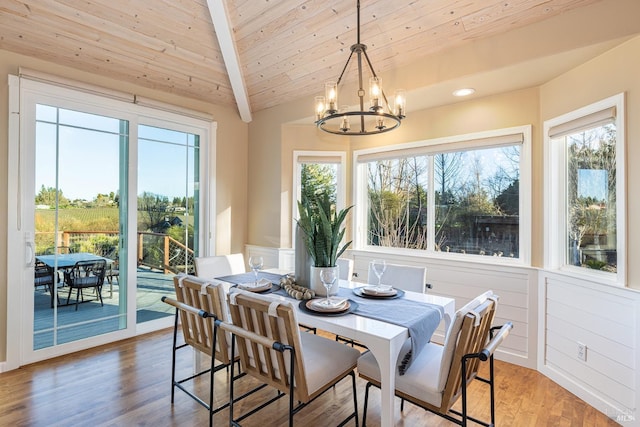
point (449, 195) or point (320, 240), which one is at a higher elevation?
point (449, 195)

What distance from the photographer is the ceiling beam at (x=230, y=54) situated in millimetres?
3094

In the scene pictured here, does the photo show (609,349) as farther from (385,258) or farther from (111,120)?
(111,120)

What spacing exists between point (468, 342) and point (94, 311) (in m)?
3.45

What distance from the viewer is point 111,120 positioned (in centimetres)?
344

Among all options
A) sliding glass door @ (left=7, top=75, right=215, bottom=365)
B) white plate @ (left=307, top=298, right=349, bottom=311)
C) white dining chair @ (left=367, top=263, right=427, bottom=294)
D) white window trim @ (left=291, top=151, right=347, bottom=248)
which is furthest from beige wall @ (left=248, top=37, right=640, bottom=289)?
white plate @ (left=307, top=298, right=349, bottom=311)

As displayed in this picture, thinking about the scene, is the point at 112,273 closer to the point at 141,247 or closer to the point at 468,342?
the point at 141,247

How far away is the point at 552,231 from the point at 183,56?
3823 millimetres

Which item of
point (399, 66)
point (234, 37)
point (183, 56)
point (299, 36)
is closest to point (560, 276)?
point (399, 66)

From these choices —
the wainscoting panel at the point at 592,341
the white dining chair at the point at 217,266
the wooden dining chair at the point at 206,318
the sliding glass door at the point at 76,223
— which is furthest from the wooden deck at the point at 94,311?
the wainscoting panel at the point at 592,341

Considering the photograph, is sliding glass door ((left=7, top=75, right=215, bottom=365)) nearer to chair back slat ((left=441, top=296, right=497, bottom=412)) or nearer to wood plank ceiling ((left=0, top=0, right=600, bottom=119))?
wood plank ceiling ((left=0, top=0, right=600, bottom=119))

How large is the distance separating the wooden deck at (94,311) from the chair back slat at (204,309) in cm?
165

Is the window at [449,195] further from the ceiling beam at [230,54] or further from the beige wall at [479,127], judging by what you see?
the ceiling beam at [230,54]

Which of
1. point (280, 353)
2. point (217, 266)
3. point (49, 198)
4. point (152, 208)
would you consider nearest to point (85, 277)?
point (49, 198)

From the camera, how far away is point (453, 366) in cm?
Answer: 159
